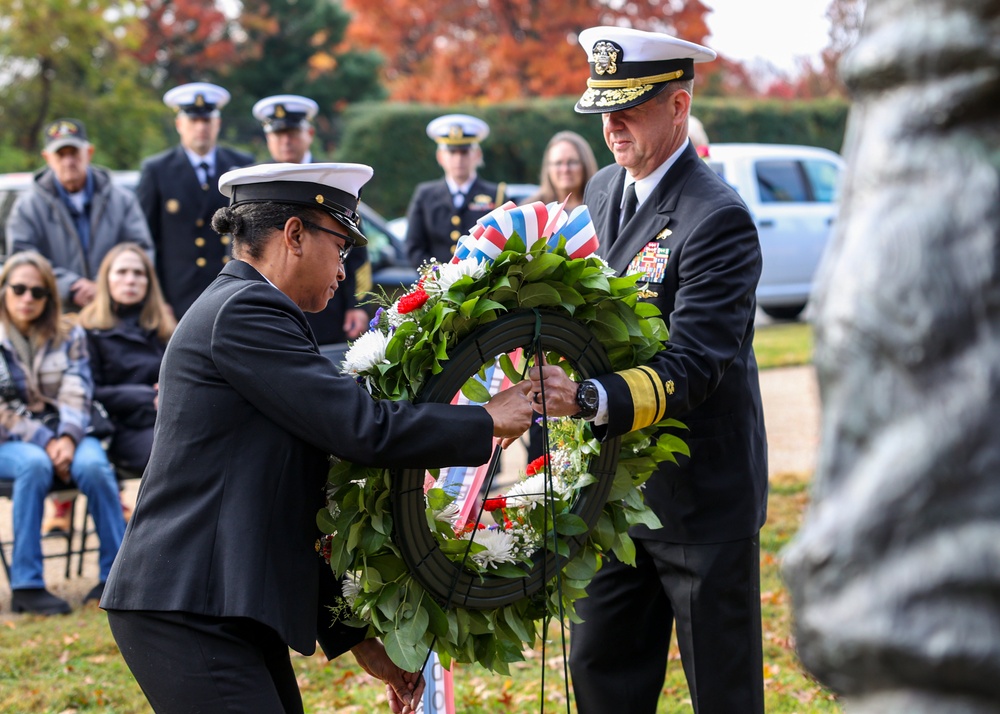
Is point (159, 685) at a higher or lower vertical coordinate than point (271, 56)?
lower

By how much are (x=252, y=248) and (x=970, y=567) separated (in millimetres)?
2085

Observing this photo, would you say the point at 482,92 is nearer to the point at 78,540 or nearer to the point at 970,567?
the point at 78,540

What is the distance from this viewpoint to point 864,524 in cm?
126

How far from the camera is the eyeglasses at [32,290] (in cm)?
617

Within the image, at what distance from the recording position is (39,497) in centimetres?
596

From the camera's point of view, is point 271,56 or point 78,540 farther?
point 271,56

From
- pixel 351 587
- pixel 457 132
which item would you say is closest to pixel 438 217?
pixel 457 132

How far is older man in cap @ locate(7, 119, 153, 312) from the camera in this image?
7.23 metres

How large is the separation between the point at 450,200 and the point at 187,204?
2.07 meters

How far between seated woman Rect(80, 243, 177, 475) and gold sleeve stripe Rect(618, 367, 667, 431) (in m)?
4.03

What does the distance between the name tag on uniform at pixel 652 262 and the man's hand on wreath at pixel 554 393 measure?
1.79 ft

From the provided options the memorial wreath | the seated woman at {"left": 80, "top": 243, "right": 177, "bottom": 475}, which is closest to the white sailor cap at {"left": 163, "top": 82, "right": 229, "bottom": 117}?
the seated woman at {"left": 80, "top": 243, "right": 177, "bottom": 475}

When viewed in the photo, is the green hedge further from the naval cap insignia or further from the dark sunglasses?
the naval cap insignia

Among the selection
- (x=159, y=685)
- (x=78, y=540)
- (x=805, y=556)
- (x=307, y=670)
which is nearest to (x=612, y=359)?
(x=159, y=685)
